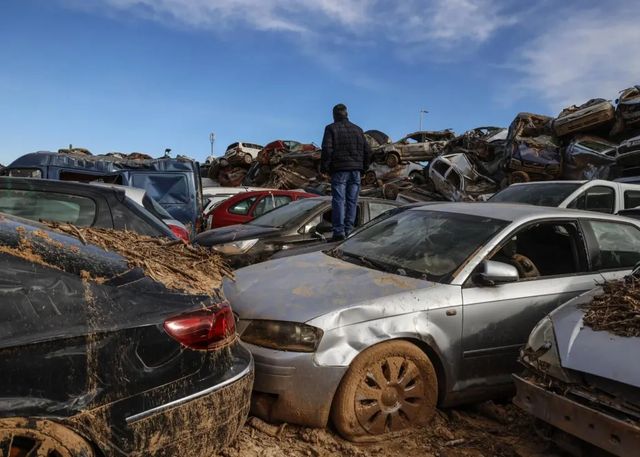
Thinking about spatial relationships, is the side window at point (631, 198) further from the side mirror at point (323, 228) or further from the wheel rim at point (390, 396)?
the wheel rim at point (390, 396)

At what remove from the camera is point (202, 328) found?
240cm

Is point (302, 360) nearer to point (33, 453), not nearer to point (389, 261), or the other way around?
point (389, 261)

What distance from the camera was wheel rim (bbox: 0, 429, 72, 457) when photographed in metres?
1.88

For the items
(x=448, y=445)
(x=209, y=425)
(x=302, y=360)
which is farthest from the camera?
(x=448, y=445)

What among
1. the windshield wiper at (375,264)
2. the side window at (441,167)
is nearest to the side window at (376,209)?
the windshield wiper at (375,264)

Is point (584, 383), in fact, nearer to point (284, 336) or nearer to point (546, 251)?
point (284, 336)

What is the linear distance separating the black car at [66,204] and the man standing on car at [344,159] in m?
3.41

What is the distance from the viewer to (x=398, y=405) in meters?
3.48

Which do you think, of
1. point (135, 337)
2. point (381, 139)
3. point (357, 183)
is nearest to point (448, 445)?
point (135, 337)

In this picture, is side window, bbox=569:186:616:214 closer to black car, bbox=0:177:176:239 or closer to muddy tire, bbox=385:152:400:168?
black car, bbox=0:177:176:239

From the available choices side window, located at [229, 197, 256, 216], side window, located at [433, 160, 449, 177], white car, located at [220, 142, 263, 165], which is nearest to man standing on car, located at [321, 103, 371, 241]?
side window, located at [229, 197, 256, 216]

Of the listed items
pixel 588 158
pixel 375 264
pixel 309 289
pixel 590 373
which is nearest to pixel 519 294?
pixel 375 264

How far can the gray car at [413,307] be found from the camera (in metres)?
3.27

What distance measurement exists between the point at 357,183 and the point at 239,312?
429cm
